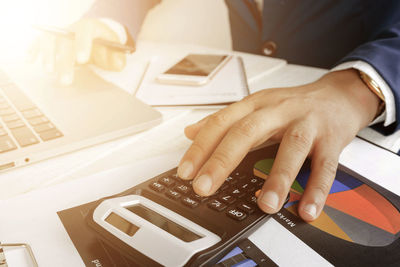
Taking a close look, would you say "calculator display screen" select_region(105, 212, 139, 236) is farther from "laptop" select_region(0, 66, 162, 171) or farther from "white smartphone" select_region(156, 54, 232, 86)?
"white smartphone" select_region(156, 54, 232, 86)

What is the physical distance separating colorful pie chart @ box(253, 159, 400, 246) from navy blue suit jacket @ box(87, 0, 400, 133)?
0.53m

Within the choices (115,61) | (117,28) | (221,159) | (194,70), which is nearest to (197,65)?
(194,70)

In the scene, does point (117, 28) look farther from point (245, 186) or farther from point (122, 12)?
point (245, 186)

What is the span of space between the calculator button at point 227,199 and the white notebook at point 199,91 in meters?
0.26

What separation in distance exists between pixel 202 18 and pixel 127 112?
0.96 m

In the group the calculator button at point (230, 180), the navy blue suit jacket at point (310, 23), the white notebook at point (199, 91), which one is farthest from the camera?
the navy blue suit jacket at point (310, 23)

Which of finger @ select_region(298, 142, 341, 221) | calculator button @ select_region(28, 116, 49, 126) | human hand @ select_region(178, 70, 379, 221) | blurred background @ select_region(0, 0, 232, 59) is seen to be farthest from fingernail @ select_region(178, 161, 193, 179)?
blurred background @ select_region(0, 0, 232, 59)

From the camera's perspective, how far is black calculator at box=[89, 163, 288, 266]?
0.26m

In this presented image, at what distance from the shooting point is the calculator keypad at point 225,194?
319 mm

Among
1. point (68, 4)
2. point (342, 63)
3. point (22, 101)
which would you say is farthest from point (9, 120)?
point (68, 4)

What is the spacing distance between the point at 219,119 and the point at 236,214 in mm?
159

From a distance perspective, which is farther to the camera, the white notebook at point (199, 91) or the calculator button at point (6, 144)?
the white notebook at point (199, 91)

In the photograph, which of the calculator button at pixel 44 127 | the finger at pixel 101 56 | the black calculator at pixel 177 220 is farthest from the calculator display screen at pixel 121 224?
the finger at pixel 101 56

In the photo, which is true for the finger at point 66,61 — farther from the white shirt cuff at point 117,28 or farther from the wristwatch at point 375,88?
the wristwatch at point 375,88
